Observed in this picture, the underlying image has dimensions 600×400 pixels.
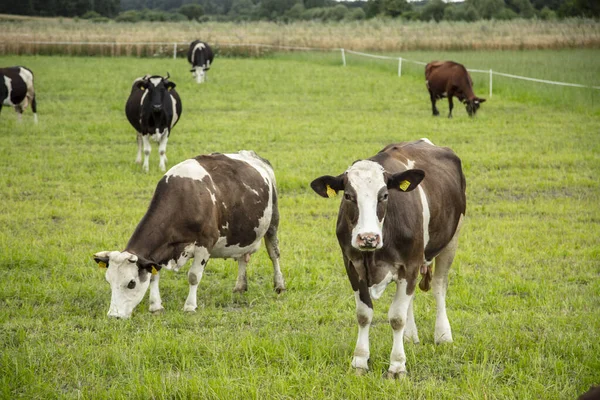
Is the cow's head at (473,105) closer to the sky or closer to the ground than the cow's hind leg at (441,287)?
closer to the sky

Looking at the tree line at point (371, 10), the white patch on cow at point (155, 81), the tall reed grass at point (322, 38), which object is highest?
the tree line at point (371, 10)

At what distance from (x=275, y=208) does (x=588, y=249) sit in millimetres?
3870

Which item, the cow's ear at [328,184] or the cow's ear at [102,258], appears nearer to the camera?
the cow's ear at [328,184]

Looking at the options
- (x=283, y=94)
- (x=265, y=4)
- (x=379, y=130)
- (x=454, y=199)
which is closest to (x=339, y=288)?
(x=454, y=199)

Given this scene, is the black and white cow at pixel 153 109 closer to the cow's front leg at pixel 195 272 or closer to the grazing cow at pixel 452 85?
the cow's front leg at pixel 195 272

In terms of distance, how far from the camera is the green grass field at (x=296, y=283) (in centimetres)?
534

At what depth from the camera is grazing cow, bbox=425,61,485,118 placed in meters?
20.7

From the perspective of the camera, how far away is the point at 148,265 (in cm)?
675

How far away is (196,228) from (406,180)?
2583mm

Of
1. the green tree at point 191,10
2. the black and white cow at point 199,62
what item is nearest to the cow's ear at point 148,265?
the black and white cow at point 199,62

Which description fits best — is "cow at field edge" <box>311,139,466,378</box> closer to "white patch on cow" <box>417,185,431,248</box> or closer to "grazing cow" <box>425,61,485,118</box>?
"white patch on cow" <box>417,185,431,248</box>

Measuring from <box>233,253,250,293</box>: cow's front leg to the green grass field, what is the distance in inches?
6.2

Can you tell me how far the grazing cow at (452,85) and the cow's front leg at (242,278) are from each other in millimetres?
13985

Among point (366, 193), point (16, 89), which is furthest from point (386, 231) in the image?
point (16, 89)
